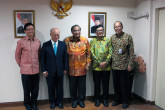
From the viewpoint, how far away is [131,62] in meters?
3.42

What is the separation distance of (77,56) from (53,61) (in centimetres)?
45

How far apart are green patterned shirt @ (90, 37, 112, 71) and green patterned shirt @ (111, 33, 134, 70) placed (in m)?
0.14

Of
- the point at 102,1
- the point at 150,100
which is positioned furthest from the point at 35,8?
the point at 150,100

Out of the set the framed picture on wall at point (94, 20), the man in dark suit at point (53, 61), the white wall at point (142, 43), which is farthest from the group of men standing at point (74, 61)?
the white wall at point (142, 43)

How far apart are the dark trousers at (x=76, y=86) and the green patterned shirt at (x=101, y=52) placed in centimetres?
35

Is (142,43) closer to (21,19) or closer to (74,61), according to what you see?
(74,61)

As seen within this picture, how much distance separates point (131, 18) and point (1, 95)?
10.1 feet

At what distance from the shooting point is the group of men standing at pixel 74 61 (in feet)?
A: 10.7

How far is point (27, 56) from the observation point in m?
3.23

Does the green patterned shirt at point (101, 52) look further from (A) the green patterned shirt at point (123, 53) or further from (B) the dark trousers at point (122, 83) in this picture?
(B) the dark trousers at point (122, 83)

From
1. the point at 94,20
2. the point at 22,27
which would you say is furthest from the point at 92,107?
the point at 22,27

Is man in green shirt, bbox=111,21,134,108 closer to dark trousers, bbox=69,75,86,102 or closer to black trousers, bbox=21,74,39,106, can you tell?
dark trousers, bbox=69,75,86,102

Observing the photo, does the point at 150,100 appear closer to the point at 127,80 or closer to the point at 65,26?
the point at 127,80

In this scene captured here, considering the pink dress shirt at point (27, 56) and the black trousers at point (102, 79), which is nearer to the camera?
the pink dress shirt at point (27, 56)
